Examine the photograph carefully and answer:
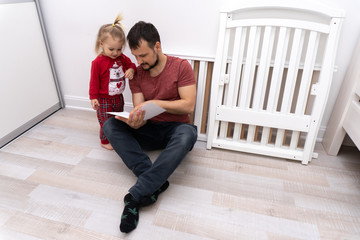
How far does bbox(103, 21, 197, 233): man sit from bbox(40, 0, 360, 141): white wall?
0.91 ft

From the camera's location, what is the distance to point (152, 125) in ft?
4.50

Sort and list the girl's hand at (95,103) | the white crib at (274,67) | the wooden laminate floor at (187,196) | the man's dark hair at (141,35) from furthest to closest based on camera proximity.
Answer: the girl's hand at (95,103) < the white crib at (274,67) < the man's dark hair at (141,35) < the wooden laminate floor at (187,196)

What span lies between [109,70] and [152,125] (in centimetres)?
38

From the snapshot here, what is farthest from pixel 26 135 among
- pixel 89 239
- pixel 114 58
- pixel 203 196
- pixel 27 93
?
pixel 203 196

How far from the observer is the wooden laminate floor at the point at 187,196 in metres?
1.02

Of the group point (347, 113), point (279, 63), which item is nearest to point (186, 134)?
point (279, 63)

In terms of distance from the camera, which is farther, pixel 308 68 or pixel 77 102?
pixel 77 102

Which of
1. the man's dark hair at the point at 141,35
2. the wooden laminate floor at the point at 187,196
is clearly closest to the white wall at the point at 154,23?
the man's dark hair at the point at 141,35

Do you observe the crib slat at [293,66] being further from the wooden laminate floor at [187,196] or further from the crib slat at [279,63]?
the wooden laminate floor at [187,196]

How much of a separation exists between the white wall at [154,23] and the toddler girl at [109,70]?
0.84ft

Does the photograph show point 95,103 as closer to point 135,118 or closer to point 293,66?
point 135,118

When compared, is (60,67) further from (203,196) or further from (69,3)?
(203,196)

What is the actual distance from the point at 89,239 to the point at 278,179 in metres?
0.92

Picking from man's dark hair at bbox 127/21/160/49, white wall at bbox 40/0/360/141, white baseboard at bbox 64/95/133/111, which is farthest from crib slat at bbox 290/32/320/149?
white baseboard at bbox 64/95/133/111
